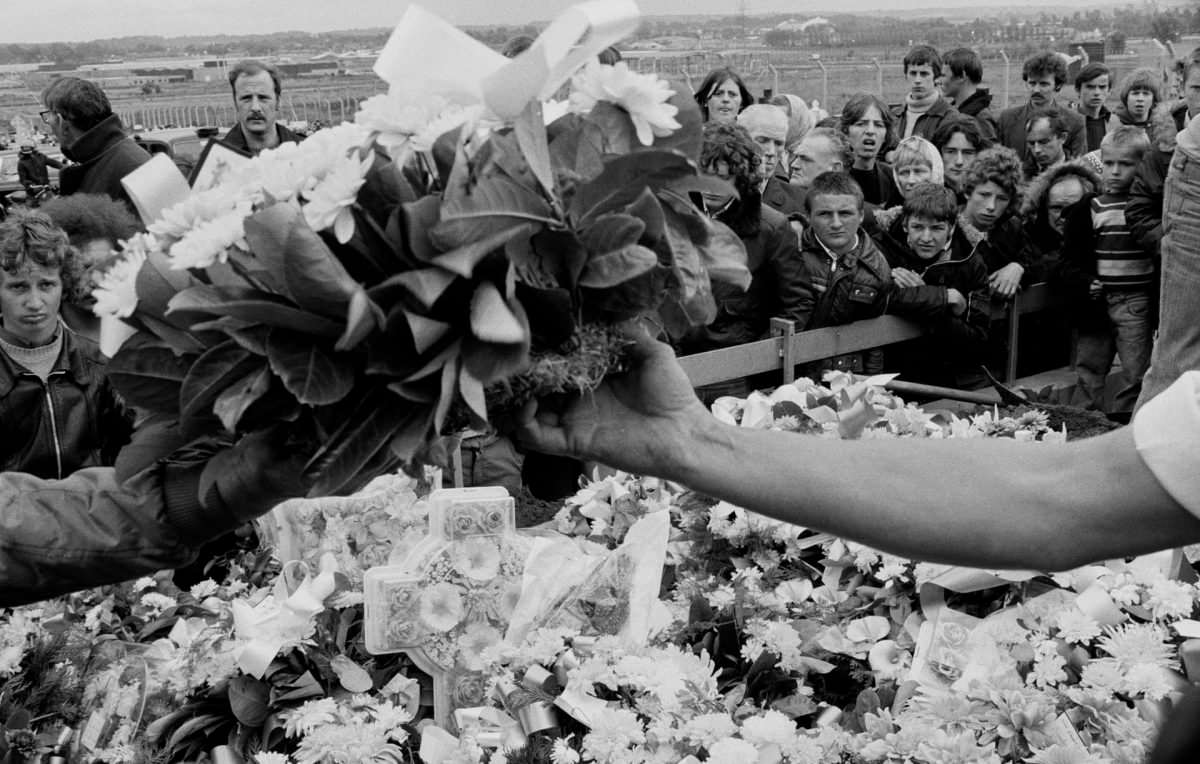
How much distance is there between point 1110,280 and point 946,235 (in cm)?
94

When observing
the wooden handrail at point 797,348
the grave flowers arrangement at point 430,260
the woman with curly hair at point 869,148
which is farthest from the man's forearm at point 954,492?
the woman with curly hair at point 869,148

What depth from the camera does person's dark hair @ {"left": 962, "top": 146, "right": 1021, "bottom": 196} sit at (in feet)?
19.6

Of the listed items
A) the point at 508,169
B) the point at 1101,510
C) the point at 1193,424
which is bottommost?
the point at 1101,510

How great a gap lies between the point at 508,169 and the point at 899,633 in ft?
5.16

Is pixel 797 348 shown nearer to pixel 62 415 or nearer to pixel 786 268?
pixel 786 268

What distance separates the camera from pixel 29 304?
3830 millimetres

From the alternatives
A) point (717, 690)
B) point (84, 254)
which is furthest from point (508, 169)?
point (84, 254)

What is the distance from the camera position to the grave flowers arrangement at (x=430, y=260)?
161 cm

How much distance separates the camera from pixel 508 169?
1.65 meters

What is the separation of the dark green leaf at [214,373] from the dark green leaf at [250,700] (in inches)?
42.1

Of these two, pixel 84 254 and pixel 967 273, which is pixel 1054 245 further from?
pixel 84 254

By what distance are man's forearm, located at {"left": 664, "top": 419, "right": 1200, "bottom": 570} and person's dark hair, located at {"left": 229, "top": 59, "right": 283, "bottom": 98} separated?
457cm

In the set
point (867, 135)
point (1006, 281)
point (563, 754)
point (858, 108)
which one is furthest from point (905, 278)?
point (563, 754)

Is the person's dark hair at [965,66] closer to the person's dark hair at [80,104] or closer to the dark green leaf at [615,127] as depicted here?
the person's dark hair at [80,104]
